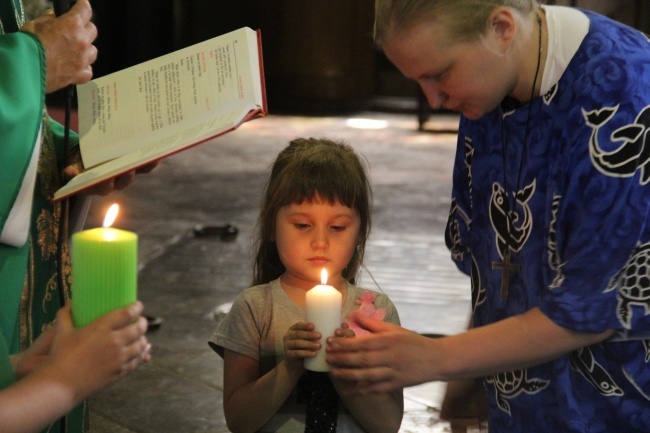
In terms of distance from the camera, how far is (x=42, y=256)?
2.03m

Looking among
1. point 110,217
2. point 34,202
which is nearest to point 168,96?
point 34,202

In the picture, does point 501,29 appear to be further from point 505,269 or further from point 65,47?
point 65,47

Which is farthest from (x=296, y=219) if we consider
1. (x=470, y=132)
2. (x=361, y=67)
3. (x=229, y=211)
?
(x=361, y=67)

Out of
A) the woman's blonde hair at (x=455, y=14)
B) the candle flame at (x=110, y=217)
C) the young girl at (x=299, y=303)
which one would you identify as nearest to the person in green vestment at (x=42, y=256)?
the candle flame at (x=110, y=217)

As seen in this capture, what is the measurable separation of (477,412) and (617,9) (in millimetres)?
6946

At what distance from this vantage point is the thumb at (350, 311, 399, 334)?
1.73m

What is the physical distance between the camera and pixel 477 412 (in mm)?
2189

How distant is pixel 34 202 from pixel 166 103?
0.41 metres

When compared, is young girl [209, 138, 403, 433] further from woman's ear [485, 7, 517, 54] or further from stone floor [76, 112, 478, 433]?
woman's ear [485, 7, 517, 54]

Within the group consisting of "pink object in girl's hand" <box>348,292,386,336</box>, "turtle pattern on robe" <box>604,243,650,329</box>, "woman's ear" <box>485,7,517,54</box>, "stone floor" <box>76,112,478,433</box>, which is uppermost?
"woman's ear" <box>485,7,517,54</box>

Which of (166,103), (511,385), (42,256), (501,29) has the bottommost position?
(511,385)

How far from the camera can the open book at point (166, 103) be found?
1.57m

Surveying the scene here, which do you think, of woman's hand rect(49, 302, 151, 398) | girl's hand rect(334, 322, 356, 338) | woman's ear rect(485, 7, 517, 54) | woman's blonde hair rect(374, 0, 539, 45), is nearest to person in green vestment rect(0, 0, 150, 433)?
woman's hand rect(49, 302, 151, 398)

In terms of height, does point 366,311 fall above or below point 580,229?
below
